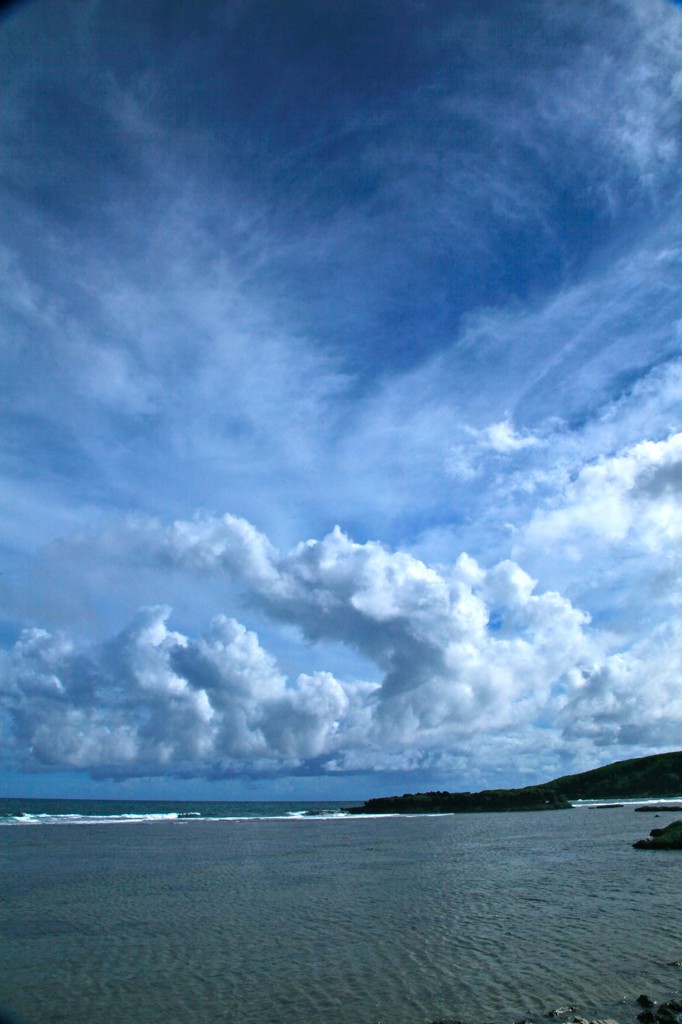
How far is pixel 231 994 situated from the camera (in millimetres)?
19672

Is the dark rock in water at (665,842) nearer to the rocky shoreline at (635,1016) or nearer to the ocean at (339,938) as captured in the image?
the ocean at (339,938)

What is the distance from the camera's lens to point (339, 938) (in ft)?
86.0

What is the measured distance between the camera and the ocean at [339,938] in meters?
18.6

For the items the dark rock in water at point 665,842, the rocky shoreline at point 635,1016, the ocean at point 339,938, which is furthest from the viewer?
the dark rock in water at point 665,842

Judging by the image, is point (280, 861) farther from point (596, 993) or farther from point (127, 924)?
point (596, 993)

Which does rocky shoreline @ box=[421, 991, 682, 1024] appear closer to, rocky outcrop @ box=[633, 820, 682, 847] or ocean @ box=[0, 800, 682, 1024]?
ocean @ box=[0, 800, 682, 1024]

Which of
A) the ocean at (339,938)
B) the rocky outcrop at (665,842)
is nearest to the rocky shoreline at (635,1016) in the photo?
the ocean at (339,938)

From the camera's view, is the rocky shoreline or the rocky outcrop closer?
the rocky shoreline

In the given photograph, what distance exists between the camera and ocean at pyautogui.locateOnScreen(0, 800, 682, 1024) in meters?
18.6

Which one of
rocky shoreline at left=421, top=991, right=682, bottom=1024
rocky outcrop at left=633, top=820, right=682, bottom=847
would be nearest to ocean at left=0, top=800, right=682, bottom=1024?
rocky shoreline at left=421, top=991, right=682, bottom=1024

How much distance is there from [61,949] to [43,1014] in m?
7.94

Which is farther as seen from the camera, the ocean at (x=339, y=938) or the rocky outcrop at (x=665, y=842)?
the rocky outcrop at (x=665, y=842)

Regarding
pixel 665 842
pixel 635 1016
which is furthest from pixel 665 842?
pixel 635 1016

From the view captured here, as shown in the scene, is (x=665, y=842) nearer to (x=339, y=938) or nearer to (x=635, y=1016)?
(x=339, y=938)
